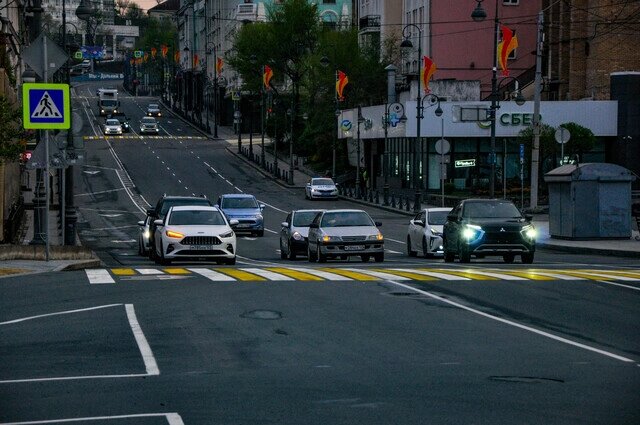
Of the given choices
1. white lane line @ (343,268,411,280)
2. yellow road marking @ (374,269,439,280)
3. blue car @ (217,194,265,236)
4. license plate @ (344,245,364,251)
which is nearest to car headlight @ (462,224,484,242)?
license plate @ (344,245,364,251)

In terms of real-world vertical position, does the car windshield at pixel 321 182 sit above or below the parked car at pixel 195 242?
below

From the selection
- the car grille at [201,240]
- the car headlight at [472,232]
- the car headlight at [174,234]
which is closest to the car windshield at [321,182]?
the car headlight at [472,232]

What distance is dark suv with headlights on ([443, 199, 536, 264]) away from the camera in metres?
29.8

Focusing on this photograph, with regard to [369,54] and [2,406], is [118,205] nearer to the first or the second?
[369,54]

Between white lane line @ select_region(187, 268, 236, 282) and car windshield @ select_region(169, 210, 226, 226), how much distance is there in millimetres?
4308

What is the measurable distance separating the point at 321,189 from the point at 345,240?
5060 centimetres

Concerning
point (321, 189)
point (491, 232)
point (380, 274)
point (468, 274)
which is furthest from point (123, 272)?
point (321, 189)

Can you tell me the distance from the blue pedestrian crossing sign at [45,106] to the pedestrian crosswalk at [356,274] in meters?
2.99

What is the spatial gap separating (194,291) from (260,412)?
10156 millimetres

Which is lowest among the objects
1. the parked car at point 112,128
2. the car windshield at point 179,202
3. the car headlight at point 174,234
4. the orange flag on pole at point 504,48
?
the car headlight at point 174,234

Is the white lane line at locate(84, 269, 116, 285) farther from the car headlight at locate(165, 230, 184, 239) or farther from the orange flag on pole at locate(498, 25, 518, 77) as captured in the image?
the orange flag on pole at locate(498, 25, 518, 77)

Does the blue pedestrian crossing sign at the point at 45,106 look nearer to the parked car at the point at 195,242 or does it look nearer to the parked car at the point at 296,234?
the parked car at the point at 195,242

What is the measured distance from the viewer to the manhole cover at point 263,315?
16422 millimetres

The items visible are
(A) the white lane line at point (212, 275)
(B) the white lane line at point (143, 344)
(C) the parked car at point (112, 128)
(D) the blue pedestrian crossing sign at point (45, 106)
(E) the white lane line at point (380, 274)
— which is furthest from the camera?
(C) the parked car at point (112, 128)
